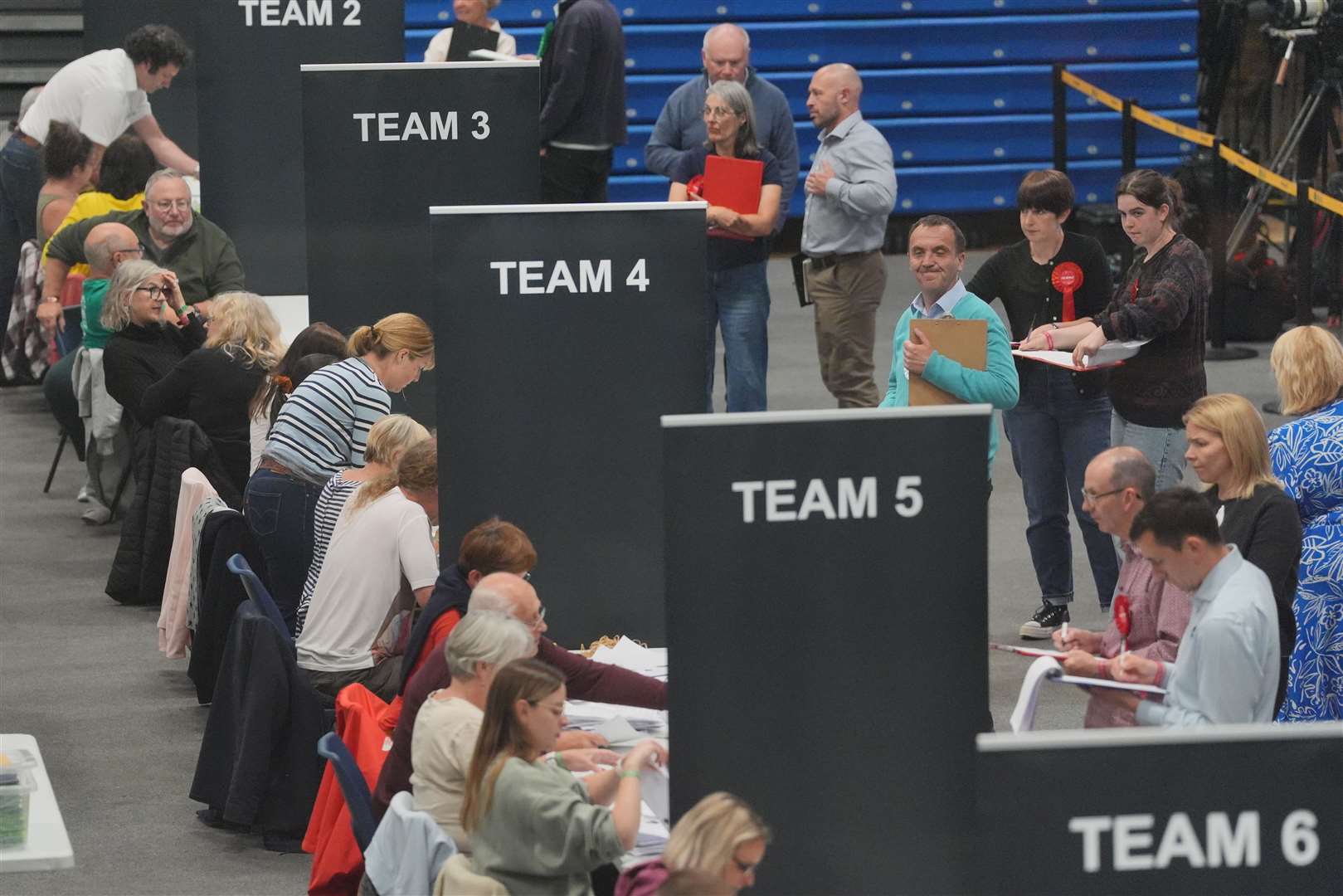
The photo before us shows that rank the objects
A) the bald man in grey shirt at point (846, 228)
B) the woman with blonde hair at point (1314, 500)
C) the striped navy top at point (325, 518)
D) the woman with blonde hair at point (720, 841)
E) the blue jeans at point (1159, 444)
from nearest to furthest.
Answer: the woman with blonde hair at point (720, 841) → the woman with blonde hair at point (1314, 500) → the striped navy top at point (325, 518) → the blue jeans at point (1159, 444) → the bald man in grey shirt at point (846, 228)

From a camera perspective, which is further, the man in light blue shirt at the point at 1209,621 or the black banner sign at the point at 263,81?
the black banner sign at the point at 263,81

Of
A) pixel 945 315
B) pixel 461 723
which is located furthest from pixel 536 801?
pixel 945 315

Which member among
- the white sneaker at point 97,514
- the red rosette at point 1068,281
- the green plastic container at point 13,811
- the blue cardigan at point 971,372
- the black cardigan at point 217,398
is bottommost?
the green plastic container at point 13,811

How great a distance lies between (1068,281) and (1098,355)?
0.45 metres

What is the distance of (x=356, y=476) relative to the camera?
18.2ft

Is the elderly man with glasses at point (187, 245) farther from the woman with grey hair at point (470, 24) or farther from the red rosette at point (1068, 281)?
the red rosette at point (1068, 281)

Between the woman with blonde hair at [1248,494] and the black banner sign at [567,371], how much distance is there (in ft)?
3.73

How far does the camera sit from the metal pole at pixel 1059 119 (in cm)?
1271

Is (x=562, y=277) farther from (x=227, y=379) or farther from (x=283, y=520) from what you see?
(x=227, y=379)

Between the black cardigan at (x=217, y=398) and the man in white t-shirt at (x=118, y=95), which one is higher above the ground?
the man in white t-shirt at (x=118, y=95)

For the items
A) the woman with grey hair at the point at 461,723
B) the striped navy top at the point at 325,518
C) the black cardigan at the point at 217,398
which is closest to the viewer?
the woman with grey hair at the point at 461,723

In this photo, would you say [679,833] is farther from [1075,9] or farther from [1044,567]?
[1075,9]

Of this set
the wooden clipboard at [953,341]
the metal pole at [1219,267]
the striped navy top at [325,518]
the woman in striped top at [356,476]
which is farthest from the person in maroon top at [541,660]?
the metal pole at [1219,267]

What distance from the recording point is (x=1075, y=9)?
45.9 ft
